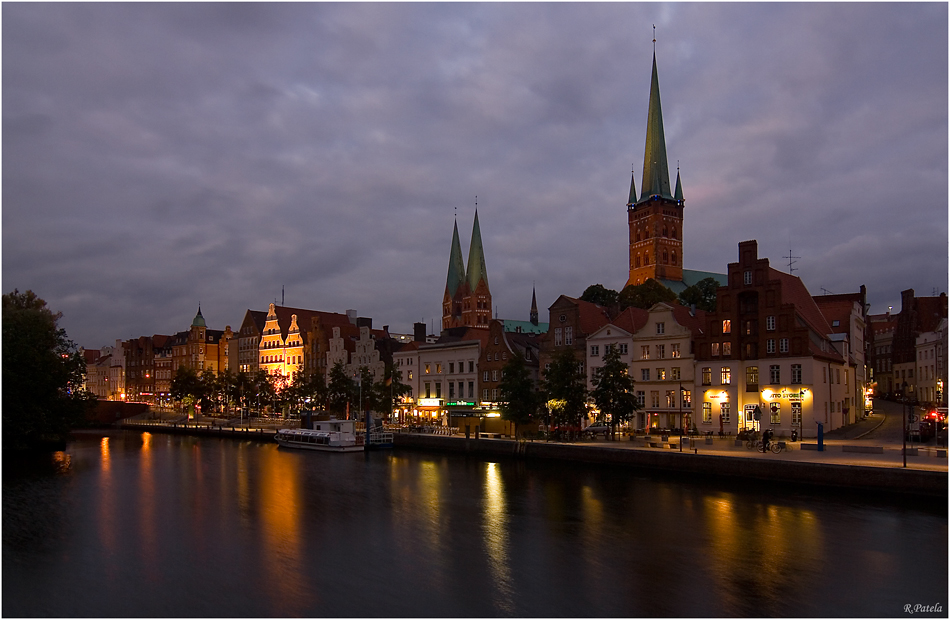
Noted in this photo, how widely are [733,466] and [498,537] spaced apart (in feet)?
63.4

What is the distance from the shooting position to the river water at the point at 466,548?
973 inches

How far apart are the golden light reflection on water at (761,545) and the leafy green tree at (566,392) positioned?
83.2 feet

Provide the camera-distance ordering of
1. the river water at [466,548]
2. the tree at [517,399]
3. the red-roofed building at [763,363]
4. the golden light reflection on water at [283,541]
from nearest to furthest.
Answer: the river water at [466,548], the golden light reflection on water at [283,541], the red-roofed building at [763,363], the tree at [517,399]

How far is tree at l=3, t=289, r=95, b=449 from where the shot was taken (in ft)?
194

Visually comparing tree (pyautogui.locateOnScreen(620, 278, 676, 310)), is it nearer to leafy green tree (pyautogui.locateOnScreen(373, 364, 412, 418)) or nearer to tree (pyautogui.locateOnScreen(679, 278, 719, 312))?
tree (pyautogui.locateOnScreen(679, 278, 719, 312))

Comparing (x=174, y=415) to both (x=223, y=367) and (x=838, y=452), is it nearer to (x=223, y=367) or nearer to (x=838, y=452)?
(x=223, y=367)

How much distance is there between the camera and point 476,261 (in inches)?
7569

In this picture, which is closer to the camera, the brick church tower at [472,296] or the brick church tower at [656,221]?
Result: the brick church tower at [656,221]

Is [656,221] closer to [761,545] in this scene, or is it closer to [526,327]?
[526,327]

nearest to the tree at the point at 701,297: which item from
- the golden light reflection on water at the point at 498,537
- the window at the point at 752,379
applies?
the window at the point at 752,379

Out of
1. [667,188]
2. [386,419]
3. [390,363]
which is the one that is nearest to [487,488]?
[386,419]

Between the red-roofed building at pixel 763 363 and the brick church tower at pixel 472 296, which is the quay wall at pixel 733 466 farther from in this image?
the brick church tower at pixel 472 296

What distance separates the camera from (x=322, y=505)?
140 feet

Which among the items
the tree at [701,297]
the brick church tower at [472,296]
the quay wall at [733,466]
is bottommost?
the quay wall at [733,466]
